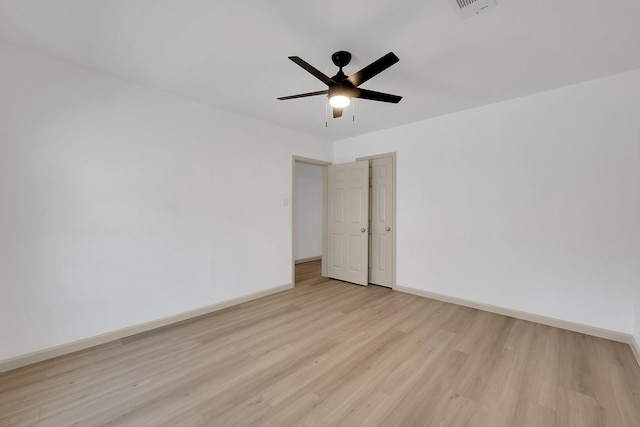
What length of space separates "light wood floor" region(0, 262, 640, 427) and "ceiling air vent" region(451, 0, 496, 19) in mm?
2631

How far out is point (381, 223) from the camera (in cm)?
451

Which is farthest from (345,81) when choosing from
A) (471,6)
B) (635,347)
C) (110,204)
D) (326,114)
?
(635,347)

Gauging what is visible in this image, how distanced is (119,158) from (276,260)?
239 cm

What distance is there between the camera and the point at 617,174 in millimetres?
2625

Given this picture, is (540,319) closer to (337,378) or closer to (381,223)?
(381,223)

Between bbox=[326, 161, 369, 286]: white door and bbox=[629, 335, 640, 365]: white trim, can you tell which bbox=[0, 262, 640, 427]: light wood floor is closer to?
bbox=[629, 335, 640, 365]: white trim

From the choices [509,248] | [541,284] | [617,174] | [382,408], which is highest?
[617,174]

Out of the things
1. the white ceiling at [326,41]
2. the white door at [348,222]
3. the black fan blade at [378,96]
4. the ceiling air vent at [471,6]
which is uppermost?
the white ceiling at [326,41]

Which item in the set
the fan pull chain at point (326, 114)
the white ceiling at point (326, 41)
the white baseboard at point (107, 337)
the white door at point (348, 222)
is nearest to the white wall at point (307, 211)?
the white door at point (348, 222)

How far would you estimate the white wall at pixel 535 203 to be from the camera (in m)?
2.62

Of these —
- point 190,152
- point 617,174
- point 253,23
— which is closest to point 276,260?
point 190,152

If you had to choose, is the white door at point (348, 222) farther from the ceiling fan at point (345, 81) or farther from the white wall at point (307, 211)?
the ceiling fan at point (345, 81)

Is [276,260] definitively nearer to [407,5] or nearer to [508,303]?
[508,303]

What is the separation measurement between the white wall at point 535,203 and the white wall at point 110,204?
2602 millimetres
